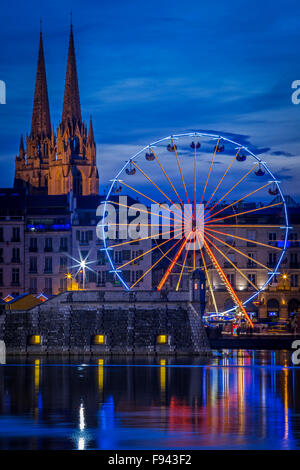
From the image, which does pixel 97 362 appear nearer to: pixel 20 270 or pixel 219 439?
pixel 219 439

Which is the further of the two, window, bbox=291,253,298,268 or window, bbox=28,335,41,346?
window, bbox=291,253,298,268

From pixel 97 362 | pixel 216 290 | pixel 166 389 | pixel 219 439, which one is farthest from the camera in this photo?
pixel 216 290

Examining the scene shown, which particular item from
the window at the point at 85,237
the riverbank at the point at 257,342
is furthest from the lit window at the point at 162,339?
the window at the point at 85,237

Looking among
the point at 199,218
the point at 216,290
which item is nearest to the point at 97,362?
the point at 199,218

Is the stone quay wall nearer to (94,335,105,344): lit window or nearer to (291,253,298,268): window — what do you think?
(94,335,105,344): lit window

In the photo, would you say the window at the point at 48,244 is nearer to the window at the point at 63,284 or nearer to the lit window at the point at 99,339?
the window at the point at 63,284

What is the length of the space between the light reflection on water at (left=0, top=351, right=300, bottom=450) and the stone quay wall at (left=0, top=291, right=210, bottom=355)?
15.2 ft

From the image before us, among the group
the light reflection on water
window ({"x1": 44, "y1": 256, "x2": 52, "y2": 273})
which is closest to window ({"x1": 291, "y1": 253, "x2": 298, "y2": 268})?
window ({"x1": 44, "y1": 256, "x2": 52, "y2": 273})

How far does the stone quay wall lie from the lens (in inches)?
3501

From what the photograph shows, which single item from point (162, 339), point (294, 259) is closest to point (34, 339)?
point (162, 339)

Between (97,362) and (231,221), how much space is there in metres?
51.2

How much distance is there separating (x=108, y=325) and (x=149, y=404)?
113 ft

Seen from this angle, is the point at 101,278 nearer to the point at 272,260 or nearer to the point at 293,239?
the point at 272,260

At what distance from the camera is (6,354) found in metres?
88.8
